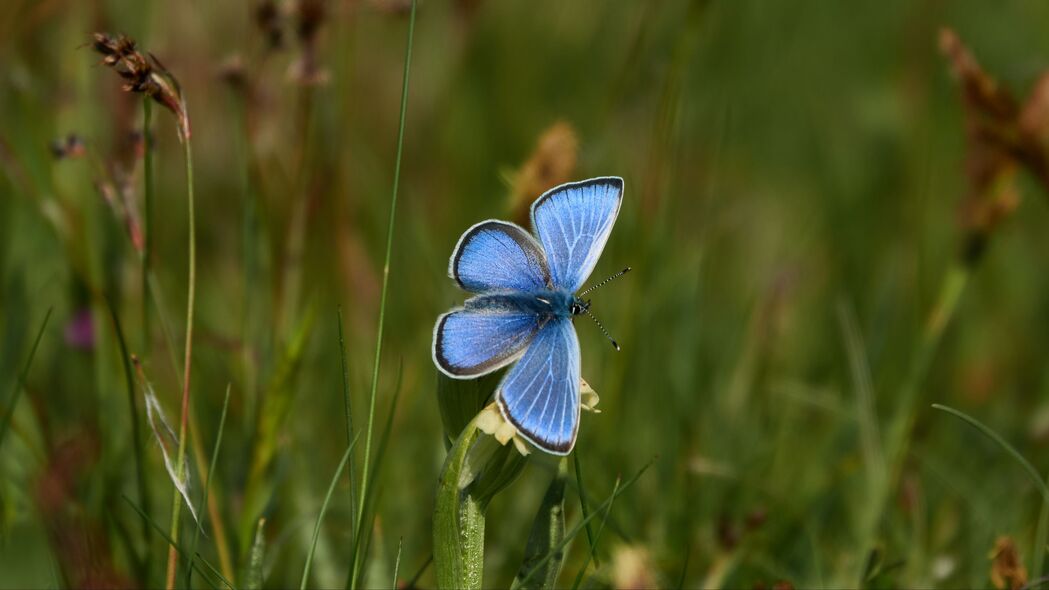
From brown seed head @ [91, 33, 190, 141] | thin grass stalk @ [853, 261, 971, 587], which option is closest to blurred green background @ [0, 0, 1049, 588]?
thin grass stalk @ [853, 261, 971, 587]

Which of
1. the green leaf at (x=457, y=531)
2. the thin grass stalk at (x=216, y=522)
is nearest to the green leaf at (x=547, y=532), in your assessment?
the green leaf at (x=457, y=531)

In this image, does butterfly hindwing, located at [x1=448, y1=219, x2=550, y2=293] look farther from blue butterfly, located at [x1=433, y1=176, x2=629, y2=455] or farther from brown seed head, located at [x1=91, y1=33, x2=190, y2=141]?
brown seed head, located at [x1=91, y1=33, x2=190, y2=141]

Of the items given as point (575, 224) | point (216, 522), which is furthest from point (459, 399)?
point (216, 522)

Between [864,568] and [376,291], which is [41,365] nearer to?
[376,291]

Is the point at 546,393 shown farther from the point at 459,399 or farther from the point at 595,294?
the point at 595,294

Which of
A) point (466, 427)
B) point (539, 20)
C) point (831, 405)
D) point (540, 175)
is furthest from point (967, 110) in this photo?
point (539, 20)

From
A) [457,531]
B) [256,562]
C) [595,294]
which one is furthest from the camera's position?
[595,294]
